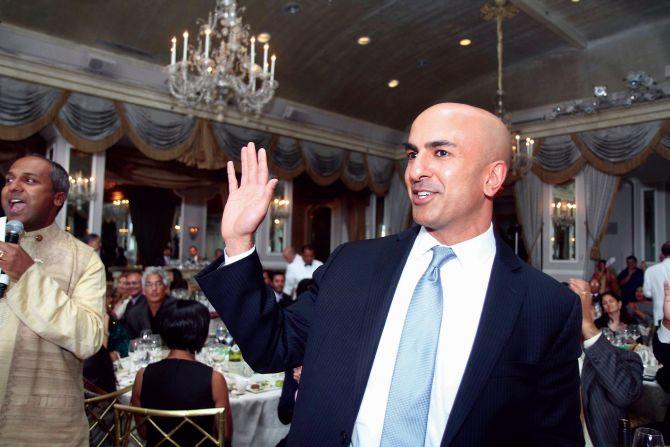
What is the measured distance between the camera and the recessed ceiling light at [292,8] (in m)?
6.82

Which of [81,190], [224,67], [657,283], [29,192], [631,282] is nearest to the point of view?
[29,192]

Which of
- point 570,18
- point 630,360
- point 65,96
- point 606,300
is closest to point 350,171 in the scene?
point 570,18

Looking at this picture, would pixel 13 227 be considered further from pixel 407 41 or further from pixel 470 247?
pixel 407 41

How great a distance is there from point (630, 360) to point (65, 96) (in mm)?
7032

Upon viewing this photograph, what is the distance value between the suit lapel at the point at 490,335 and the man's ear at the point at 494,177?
0.17 meters

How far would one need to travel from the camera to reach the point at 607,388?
2.34 m

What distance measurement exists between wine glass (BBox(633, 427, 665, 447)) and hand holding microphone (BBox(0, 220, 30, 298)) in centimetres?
177

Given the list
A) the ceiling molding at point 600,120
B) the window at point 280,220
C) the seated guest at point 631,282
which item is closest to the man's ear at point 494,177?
the ceiling molding at point 600,120

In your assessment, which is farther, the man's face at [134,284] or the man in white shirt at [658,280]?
the man in white shirt at [658,280]

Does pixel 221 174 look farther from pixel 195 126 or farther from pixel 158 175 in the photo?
pixel 195 126

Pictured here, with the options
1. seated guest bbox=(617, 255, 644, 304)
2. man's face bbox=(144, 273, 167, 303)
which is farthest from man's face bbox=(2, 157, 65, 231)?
seated guest bbox=(617, 255, 644, 304)

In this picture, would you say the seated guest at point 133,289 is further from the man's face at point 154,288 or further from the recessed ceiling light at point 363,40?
the recessed ceiling light at point 363,40

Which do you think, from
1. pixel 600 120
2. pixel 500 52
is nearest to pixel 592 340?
pixel 500 52

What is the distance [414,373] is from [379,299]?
0.18 metres
